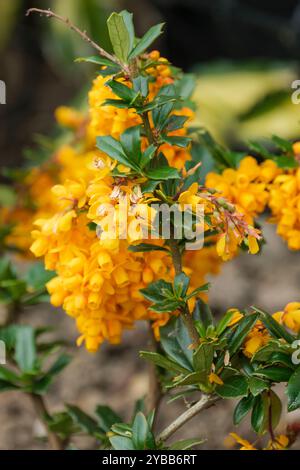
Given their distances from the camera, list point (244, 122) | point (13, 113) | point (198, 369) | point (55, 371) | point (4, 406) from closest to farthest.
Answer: point (198, 369), point (55, 371), point (4, 406), point (244, 122), point (13, 113)

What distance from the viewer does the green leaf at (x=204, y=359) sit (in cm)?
101

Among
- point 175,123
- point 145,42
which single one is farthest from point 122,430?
point 145,42

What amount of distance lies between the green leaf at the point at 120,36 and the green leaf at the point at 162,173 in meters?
0.16

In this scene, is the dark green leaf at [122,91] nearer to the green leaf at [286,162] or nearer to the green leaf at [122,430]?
the green leaf at [286,162]

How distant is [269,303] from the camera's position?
2139 millimetres

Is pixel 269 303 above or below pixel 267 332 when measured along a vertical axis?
below

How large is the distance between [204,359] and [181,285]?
0.10m

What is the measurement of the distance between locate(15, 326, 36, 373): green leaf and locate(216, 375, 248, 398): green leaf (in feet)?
1.37

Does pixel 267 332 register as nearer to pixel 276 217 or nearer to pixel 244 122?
pixel 276 217

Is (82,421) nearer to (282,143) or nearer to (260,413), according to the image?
(260,413)

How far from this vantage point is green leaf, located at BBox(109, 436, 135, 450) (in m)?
1.07

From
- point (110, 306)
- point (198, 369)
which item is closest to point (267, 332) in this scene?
point (198, 369)

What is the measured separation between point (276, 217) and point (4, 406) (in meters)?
0.94

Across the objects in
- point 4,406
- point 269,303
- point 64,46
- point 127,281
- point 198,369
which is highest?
point 64,46
